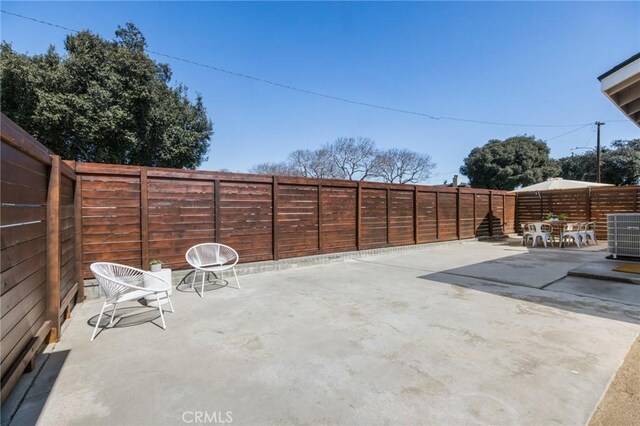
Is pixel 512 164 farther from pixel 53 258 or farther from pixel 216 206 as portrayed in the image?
pixel 53 258

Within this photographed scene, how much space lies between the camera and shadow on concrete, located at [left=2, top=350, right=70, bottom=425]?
1667mm

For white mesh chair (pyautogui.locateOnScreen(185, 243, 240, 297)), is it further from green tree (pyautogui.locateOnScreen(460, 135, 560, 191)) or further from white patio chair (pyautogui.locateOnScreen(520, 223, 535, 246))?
green tree (pyautogui.locateOnScreen(460, 135, 560, 191))

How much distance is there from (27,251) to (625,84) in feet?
20.6

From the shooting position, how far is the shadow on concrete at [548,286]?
3.48 m

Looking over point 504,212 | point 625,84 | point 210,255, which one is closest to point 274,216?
point 210,255

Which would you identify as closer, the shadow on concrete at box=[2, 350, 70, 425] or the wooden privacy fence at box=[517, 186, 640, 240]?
the shadow on concrete at box=[2, 350, 70, 425]

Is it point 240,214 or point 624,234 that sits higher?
point 240,214

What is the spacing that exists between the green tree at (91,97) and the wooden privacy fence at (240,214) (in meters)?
7.44

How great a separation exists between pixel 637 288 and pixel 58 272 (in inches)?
271

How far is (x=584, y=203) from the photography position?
404 inches

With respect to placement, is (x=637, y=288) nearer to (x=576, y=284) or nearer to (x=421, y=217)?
(x=576, y=284)

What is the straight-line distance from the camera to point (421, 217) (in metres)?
8.66

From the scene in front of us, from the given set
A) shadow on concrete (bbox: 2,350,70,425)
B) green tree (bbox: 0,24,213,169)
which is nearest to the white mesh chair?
shadow on concrete (bbox: 2,350,70,425)

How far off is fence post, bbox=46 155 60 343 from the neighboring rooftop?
6133mm
